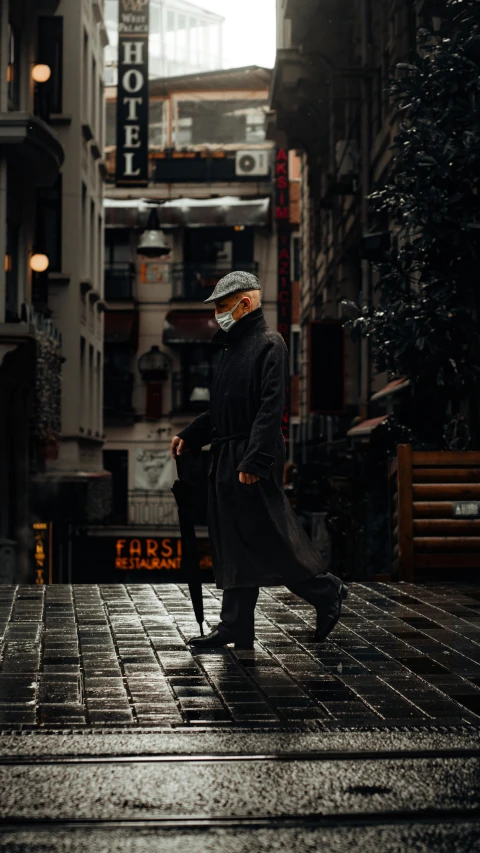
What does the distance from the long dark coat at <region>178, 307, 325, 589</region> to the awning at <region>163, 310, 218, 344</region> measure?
38740 mm

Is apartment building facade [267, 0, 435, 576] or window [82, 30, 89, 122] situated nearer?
apartment building facade [267, 0, 435, 576]

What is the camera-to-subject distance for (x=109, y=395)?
47906 mm

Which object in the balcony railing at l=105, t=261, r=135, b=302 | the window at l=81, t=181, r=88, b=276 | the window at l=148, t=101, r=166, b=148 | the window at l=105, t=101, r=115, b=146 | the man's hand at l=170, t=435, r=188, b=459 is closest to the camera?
the man's hand at l=170, t=435, r=188, b=459

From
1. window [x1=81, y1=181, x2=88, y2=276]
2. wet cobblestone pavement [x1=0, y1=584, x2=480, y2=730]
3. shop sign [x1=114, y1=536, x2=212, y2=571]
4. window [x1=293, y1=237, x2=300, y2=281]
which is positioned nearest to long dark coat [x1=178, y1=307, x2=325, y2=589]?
wet cobblestone pavement [x1=0, y1=584, x2=480, y2=730]

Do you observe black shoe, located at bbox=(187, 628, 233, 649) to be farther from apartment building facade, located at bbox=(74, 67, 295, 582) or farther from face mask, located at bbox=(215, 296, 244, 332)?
apartment building facade, located at bbox=(74, 67, 295, 582)

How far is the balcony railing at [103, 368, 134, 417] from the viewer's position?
47.5 meters

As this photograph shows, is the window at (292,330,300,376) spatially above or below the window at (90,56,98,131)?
below

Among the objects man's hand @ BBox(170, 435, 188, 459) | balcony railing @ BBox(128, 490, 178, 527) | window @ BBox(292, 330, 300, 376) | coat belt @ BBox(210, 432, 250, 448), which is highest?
window @ BBox(292, 330, 300, 376)

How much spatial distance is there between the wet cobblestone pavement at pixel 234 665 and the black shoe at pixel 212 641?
62 mm

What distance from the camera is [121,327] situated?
155 ft

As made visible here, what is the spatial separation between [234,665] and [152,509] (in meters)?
35.9

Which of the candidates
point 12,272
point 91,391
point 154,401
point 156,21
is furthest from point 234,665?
point 156,21

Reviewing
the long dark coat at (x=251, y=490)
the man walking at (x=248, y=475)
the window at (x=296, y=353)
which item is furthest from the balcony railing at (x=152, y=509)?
the long dark coat at (x=251, y=490)

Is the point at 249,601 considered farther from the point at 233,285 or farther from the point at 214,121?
the point at 214,121
